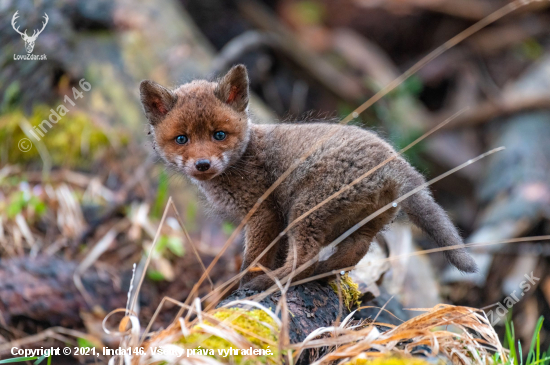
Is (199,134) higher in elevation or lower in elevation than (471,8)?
lower

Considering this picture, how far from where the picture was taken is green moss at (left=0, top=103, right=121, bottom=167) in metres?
7.17

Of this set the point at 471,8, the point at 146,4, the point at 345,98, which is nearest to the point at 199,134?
the point at 146,4

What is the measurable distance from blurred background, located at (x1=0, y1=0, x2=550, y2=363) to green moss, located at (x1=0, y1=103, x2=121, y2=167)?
0.02 metres

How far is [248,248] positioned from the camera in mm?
4223

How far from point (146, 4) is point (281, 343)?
8059 millimetres

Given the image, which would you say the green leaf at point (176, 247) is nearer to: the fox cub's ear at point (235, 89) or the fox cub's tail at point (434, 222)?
the fox cub's ear at point (235, 89)

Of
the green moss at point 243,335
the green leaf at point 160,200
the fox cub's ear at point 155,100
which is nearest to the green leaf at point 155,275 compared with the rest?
the green leaf at point 160,200

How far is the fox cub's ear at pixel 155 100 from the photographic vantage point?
14.0 feet

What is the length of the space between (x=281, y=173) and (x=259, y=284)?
0.97m

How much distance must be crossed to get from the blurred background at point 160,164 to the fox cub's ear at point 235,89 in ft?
2.59

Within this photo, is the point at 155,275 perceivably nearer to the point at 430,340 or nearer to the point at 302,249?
the point at 302,249

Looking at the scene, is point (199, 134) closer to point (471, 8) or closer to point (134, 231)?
point (134, 231)

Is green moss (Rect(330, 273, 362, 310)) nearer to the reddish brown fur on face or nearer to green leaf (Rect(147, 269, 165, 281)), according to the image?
the reddish brown fur on face

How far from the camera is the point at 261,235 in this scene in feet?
13.7
